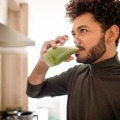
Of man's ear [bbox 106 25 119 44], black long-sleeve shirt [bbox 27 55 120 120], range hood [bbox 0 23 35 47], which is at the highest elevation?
range hood [bbox 0 23 35 47]

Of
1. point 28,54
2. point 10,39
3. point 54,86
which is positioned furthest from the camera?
point 28,54

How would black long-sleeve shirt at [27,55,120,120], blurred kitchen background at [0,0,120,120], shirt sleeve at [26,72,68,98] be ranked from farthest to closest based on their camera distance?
blurred kitchen background at [0,0,120,120]
shirt sleeve at [26,72,68,98]
black long-sleeve shirt at [27,55,120,120]

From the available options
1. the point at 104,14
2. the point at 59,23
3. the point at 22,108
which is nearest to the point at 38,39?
the point at 59,23

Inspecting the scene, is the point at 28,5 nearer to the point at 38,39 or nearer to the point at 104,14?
the point at 38,39

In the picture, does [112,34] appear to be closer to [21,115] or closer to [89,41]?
[89,41]

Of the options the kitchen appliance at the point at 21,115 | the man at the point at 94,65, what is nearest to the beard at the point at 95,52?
the man at the point at 94,65

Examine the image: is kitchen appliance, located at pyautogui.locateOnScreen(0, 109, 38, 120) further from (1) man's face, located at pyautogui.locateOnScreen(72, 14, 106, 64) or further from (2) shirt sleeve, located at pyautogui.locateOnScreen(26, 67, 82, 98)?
(1) man's face, located at pyautogui.locateOnScreen(72, 14, 106, 64)

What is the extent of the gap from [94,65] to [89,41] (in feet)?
0.40

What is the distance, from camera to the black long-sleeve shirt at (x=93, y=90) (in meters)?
0.91

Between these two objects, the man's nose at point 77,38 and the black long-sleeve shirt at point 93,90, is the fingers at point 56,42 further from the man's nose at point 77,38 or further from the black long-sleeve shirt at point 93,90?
the black long-sleeve shirt at point 93,90

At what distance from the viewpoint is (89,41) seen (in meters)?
0.97

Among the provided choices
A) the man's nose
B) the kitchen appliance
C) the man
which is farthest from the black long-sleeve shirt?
the kitchen appliance

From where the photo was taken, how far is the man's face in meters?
0.97

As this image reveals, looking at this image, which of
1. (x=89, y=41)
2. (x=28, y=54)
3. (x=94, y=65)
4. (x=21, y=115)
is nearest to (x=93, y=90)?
(x=94, y=65)
